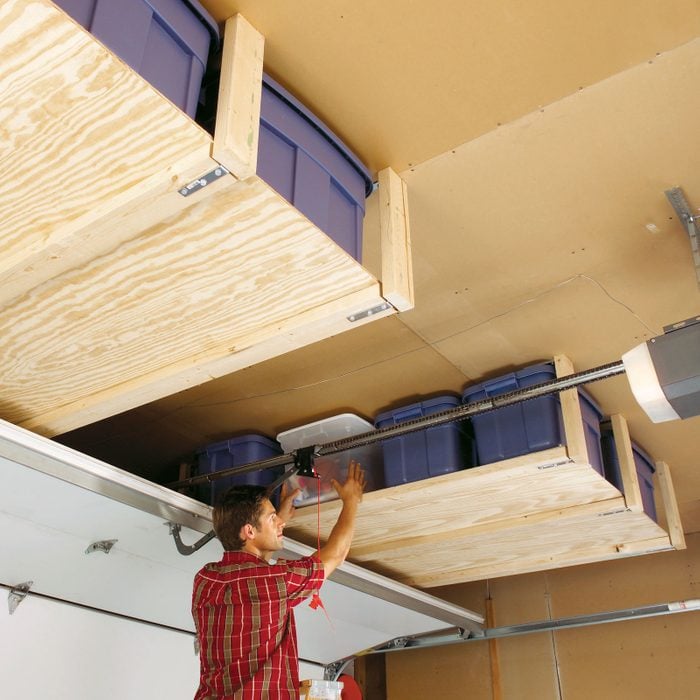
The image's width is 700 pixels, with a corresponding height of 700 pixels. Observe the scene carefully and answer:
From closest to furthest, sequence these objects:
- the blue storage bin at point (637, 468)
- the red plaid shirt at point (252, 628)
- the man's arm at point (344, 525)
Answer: the red plaid shirt at point (252, 628) → the man's arm at point (344, 525) → the blue storage bin at point (637, 468)

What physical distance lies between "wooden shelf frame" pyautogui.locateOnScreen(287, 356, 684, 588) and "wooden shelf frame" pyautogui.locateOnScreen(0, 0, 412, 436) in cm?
95

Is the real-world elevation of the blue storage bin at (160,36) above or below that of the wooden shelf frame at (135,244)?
above

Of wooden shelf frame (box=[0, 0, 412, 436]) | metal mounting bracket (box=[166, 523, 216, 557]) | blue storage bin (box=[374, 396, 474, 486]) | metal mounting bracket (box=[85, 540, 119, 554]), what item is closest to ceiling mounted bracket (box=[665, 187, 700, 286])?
wooden shelf frame (box=[0, 0, 412, 436])

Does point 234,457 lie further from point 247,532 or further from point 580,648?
point 580,648

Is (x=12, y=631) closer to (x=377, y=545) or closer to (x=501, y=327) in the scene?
(x=377, y=545)

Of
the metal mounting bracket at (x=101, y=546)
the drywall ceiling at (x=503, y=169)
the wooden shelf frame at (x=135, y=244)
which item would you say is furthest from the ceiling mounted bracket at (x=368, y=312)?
the metal mounting bracket at (x=101, y=546)

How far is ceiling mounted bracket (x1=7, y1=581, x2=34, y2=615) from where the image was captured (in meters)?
2.67

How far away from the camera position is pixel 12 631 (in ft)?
8.71

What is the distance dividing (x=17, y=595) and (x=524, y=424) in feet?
6.05

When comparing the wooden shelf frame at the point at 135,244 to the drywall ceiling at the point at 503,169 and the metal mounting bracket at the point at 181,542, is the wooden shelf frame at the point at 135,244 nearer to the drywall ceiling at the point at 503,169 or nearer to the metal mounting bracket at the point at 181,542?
the drywall ceiling at the point at 503,169

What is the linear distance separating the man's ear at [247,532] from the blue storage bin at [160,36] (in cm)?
125

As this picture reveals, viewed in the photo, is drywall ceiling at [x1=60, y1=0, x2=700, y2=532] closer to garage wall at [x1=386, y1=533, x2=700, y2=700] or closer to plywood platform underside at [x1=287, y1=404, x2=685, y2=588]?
plywood platform underside at [x1=287, y1=404, x2=685, y2=588]

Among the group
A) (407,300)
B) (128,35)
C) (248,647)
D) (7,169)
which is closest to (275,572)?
(248,647)

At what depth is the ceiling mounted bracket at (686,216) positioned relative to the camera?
204 cm
